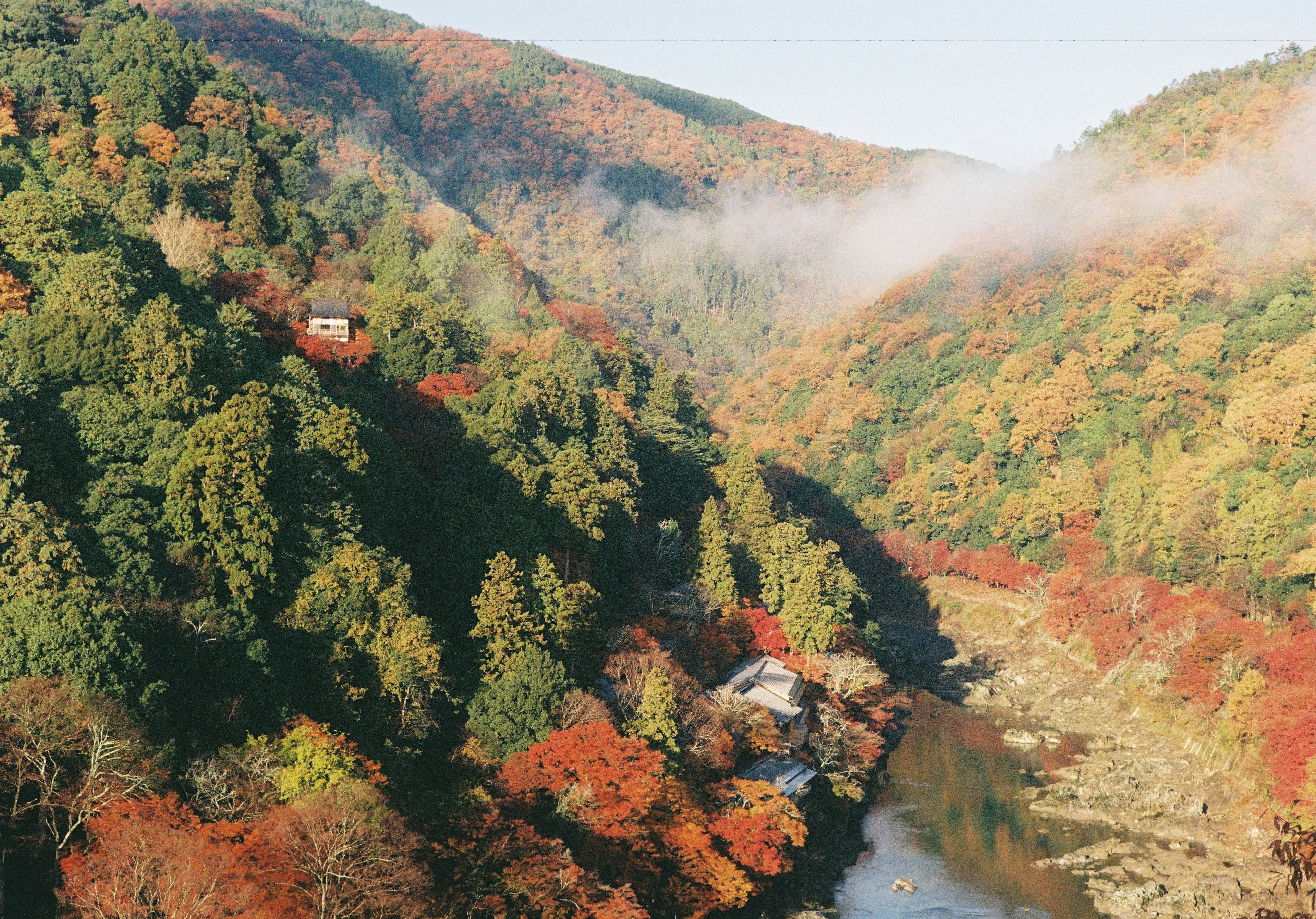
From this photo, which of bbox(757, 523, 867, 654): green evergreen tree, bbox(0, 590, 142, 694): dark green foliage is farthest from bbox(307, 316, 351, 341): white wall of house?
bbox(0, 590, 142, 694): dark green foliage

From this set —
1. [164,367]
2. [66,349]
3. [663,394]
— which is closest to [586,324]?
[663,394]

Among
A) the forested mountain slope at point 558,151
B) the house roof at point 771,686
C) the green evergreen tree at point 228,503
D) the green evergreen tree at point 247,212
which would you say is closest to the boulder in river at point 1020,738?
the house roof at point 771,686

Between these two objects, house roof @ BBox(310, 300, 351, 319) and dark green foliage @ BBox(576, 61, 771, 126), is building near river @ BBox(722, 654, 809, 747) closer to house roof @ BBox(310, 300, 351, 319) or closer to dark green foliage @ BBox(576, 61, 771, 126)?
house roof @ BBox(310, 300, 351, 319)

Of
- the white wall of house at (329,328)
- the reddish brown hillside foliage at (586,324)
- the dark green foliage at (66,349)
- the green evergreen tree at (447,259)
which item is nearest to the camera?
the dark green foliage at (66,349)

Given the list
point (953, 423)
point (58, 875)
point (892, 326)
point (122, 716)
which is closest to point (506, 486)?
point (122, 716)

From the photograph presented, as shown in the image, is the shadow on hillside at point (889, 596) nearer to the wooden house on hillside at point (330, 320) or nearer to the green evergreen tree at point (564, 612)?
the green evergreen tree at point (564, 612)

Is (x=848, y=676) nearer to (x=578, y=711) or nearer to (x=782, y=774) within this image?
(x=782, y=774)
